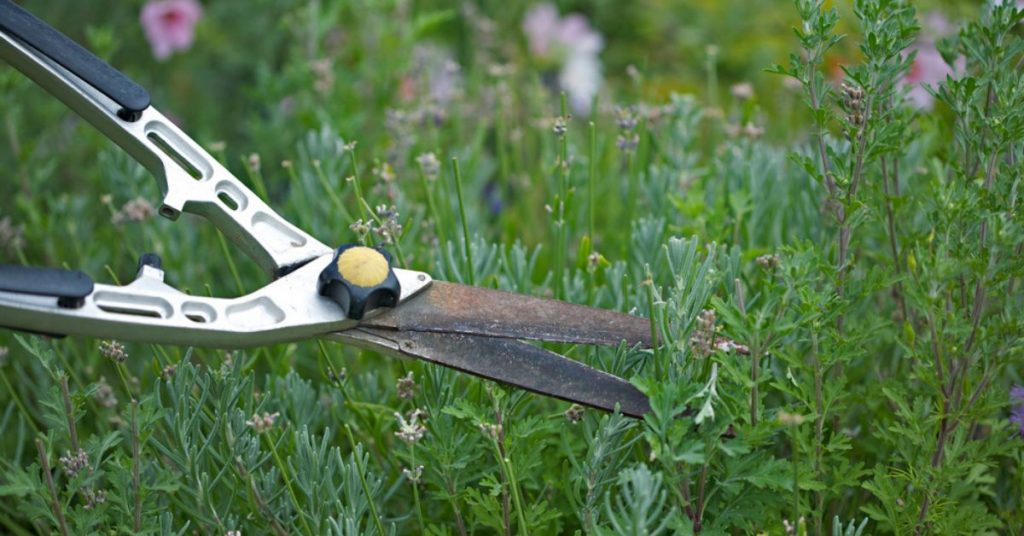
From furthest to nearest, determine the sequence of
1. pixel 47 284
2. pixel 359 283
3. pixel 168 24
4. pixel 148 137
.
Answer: pixel 168 24 → pixel 148 137 → pixel 359 283 → pixel 47 284

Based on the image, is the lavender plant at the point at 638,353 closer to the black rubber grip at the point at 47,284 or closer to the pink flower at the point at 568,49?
the black rubber grip at the point at 47,284

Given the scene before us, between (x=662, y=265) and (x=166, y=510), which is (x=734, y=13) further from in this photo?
(x=166, y=510)

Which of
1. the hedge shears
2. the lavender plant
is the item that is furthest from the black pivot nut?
the lavender plant

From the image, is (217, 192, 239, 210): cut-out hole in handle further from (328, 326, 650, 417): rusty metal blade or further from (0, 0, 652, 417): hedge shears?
(328, 326, 650, 417): rusty metal blade

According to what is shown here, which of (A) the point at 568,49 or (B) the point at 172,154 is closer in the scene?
(B) the point at 172,154

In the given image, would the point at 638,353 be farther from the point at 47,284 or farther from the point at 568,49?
the point at 568,49

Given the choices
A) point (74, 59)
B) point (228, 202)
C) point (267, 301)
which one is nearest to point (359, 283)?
point (267, 301)

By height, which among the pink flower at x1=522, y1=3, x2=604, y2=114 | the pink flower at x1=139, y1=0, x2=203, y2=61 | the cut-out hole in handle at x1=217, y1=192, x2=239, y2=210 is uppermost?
the pink flower at x1=522, y1=3, x2=604, y2=114
